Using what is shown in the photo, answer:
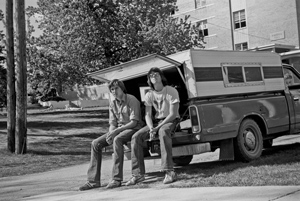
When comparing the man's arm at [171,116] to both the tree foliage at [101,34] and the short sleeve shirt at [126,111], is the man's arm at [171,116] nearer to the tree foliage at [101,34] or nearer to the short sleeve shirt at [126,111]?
the short sleeve shirt at [126,111]

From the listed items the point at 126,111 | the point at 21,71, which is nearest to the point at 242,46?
the point at 21,71

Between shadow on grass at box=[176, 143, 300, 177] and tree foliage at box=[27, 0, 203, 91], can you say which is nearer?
shadow on grass at box=[176, 143, 300, 177]

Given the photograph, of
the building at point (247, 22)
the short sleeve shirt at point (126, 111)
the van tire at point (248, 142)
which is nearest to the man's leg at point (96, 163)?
the short sleeve shirt at point (126, 111)

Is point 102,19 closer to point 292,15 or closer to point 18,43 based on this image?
point 18,43

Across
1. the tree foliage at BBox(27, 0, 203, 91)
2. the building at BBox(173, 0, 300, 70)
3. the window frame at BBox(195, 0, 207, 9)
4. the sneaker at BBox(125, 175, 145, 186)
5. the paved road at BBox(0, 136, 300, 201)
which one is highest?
the window frame at BBox(195, 0, 207, 9)

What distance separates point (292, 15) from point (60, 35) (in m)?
22.3

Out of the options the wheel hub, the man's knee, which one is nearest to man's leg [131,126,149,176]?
the man's knee

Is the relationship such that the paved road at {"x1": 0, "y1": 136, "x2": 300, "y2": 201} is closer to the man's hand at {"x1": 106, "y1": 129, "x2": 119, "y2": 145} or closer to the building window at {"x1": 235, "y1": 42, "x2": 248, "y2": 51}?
the man's hand at {"x1": 106, "y1": 129, "x2": 119, "y2": 145}

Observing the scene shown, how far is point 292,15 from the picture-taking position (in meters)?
42.4

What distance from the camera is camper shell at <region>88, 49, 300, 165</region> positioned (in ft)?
28.8

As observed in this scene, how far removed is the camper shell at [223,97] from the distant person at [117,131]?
1.71 feet

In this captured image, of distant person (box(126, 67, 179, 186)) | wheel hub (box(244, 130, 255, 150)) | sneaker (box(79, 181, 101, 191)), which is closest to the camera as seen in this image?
distant person (box(126, 67, 179, 186))

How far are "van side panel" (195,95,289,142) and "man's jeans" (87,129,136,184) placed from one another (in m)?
1.31

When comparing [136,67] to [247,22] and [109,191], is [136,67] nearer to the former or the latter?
[109,191]
